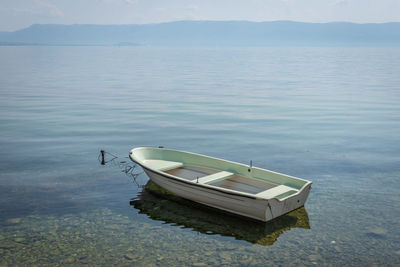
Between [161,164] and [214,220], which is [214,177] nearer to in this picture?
[214,220]

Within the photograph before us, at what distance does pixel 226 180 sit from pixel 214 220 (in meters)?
2.42

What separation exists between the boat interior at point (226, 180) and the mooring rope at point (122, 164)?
48.3 inches

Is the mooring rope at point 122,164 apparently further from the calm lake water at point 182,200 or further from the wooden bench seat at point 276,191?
the wooden bench seat at point 276,191

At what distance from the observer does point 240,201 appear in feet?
45.5

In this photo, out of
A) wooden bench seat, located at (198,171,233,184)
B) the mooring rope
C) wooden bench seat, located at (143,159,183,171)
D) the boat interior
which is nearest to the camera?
the boat interior

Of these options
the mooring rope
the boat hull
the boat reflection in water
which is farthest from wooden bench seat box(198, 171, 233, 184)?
the mooring rope

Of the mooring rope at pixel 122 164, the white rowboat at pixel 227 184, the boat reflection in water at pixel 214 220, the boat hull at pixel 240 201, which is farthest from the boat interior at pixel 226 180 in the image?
the mooring rope at pixel 122 164

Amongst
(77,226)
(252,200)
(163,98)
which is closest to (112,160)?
(77,226)

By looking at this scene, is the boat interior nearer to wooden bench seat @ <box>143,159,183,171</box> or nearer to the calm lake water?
wooden bench seat @ <box>143,159,183,171</box>

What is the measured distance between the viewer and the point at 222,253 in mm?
12406

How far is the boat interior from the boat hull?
21.1 inches

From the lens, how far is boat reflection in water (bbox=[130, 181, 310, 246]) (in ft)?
44.5

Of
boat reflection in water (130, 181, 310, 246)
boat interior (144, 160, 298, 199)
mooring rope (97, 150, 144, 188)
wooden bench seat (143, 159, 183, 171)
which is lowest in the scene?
boat reflection in water (130, 181, 310, 246)

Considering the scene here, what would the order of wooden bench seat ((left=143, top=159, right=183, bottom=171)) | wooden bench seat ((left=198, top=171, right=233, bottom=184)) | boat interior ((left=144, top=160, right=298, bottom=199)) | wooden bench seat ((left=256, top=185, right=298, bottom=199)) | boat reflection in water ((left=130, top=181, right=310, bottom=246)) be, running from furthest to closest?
wooden bench seat ((left=143, top=159, right=183, bottom=171)), wooden bench seat ((left=198, top=171, right=233, bottom=184)), boat interior ((left=144, top=160, right=298, bottom=199)), wooden bench seat ((left=256, top=185, right=298, bottom=199)), boat reflection in water ((left=130, top=181, right=310, bottom=246))
